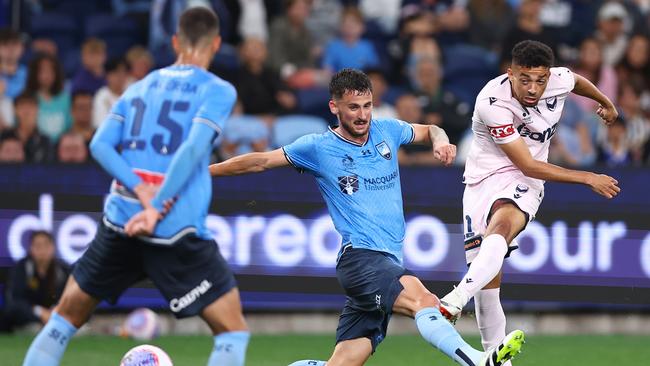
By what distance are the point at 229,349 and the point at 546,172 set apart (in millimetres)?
2906

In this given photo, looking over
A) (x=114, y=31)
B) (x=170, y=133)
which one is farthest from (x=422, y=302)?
(x=114, y=31)

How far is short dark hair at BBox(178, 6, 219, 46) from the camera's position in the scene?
704cm

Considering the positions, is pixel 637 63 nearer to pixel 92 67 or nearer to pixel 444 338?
pixel 92 67

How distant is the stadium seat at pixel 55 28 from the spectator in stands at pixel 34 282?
427 centimetres

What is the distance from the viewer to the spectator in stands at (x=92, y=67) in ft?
49.2

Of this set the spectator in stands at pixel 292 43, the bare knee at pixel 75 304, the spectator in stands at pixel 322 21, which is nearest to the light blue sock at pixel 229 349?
the bare knee at pixel 75 304

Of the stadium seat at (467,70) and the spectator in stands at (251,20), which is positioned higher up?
the spectator in stands at (251,20)

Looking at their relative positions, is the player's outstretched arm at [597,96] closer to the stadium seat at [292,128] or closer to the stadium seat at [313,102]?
the stadium seat at [292,128]

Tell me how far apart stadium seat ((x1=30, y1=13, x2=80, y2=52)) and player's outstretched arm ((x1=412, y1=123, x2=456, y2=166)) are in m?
8.56

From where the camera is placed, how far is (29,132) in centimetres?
1370

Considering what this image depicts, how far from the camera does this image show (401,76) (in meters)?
16.5

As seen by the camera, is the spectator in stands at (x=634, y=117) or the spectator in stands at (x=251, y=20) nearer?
the spectator in stands at (x=634, y=117)

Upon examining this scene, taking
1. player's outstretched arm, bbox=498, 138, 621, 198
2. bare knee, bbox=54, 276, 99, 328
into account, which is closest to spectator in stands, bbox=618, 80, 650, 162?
player's outstretched arm, bbox=498, 138, 621, 198

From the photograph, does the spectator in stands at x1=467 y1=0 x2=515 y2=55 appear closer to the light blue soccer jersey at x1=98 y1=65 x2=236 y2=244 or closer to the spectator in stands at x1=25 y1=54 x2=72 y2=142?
the spectator in stands at x1=25 y1=54 x2=72 y2=142
